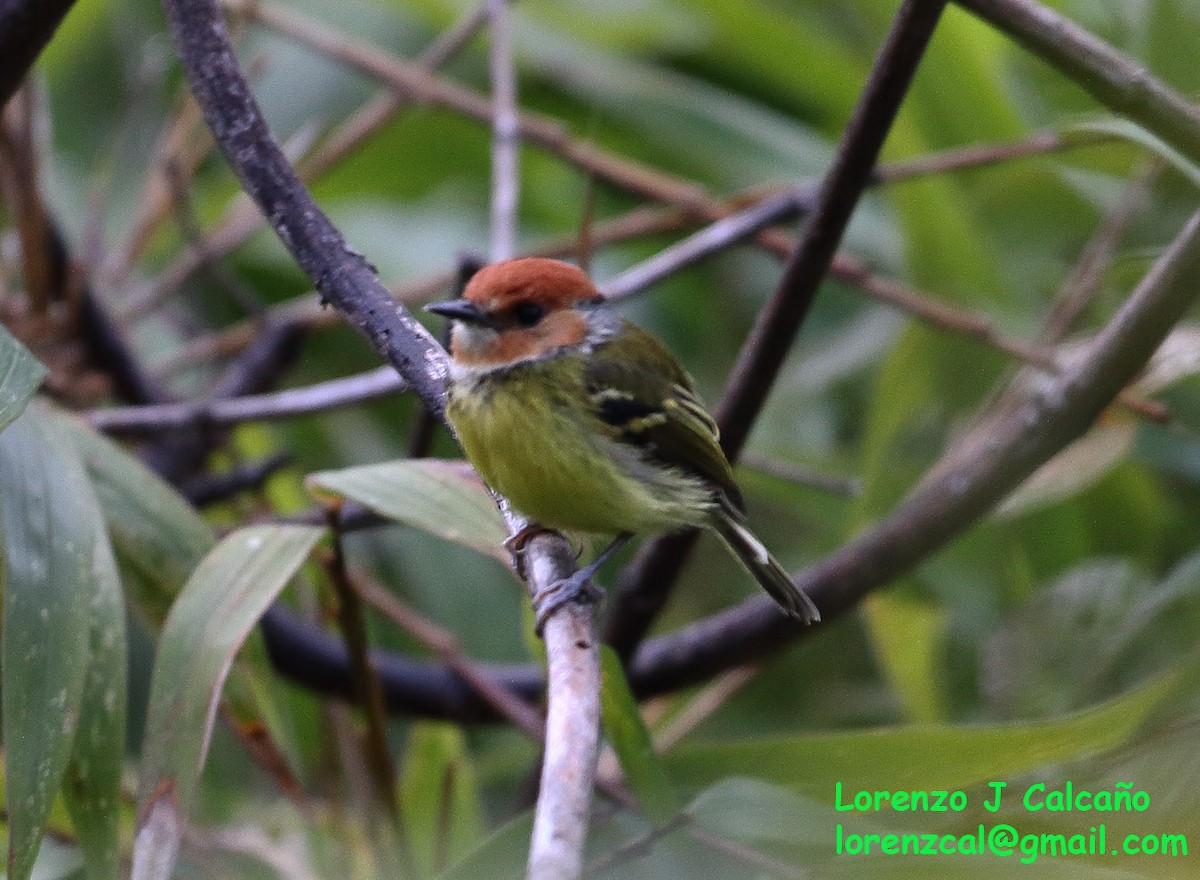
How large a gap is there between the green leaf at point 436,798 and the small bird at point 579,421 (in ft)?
2.26

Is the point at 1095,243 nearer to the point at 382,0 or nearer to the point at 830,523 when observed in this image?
the point at 830,523

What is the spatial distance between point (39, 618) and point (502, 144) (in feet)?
5.67

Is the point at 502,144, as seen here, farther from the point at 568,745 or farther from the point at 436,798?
the point at 568,745

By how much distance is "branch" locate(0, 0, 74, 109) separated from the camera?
7.04 ft

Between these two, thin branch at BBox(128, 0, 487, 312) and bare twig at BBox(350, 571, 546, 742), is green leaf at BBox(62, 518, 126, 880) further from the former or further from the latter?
thin branch at BBox(128, 0, 487, 312)

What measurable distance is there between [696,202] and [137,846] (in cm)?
222

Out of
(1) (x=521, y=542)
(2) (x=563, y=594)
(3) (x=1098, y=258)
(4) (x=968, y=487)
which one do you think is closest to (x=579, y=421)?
(1) (x=521, y=542)

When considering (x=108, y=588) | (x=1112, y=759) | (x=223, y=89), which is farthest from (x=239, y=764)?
(x=1112, y=759)

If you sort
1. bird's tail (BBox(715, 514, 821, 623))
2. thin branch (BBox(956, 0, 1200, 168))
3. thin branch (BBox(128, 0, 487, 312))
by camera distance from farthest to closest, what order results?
1. thin branch (BBox(128, 0, 487, 312))
2. bird's tail (BBox(715, 514, 821, 623))
3. thin branch (BBox(956, 0, 1200, 168))

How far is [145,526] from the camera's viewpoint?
2453 mm

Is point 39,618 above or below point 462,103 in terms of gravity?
below

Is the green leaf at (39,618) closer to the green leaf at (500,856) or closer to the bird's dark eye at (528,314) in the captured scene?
the green leaf at (500,856)

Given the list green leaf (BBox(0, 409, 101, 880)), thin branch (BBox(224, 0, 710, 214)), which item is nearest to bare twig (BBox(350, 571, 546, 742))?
green leaf (BBox(0, 409, 101, 880))

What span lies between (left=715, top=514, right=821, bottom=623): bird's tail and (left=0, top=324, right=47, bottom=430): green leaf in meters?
1.14
